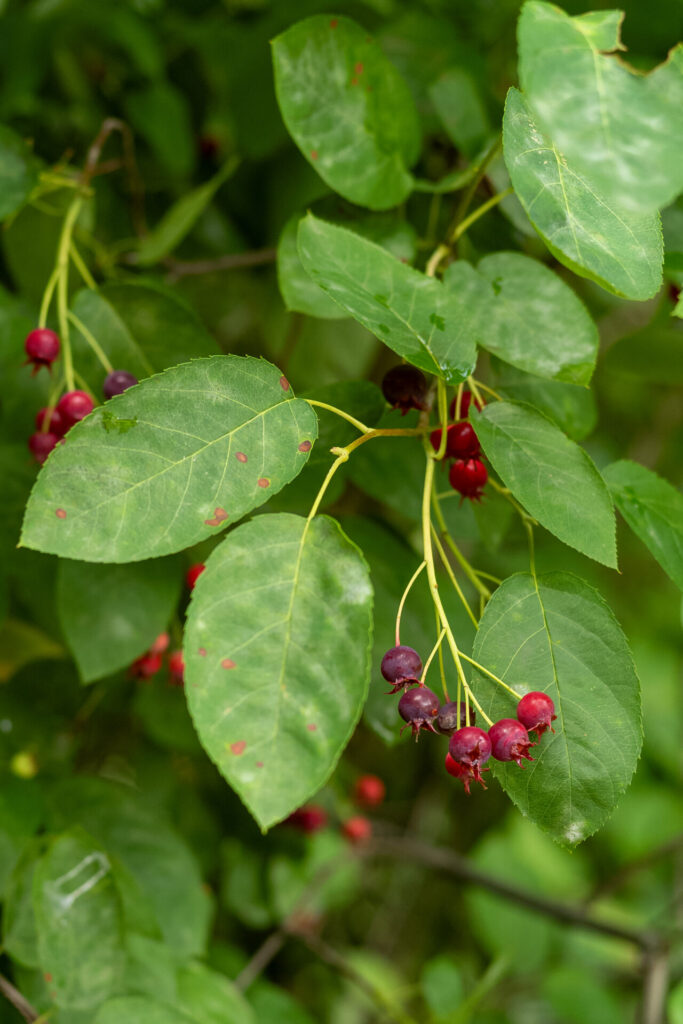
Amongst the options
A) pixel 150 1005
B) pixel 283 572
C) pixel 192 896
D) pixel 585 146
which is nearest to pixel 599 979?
pixel 192 896

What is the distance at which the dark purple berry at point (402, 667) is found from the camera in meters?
0.57

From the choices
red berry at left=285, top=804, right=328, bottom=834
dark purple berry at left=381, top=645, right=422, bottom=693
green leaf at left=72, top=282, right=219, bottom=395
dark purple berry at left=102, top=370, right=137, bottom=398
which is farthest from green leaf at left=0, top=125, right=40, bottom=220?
red berry at left=285, top=804, right=328, bottom=834

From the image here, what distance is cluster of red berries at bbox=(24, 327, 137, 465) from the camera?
731mm

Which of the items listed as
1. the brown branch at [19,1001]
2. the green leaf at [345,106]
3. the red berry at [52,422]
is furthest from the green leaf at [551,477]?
the brown branch at [19,1001]

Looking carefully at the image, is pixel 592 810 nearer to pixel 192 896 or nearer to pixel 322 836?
pixel 192 896

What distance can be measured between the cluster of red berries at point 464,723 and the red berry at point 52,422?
40 centimetres

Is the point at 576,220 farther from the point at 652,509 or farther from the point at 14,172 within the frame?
the point at 14,172

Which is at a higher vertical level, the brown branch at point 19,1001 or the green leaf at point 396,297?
the green leaf at point 396,297

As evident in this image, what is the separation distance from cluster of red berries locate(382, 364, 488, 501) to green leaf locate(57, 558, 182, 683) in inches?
12.2

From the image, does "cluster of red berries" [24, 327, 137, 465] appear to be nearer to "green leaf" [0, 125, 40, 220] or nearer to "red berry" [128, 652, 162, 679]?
"green leaf" [0, 125, 40, 220]

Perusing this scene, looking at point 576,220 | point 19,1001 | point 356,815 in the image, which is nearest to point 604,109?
point 576,220

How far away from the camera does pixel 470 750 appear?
0.53 m

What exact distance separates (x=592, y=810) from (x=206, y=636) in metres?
0.31

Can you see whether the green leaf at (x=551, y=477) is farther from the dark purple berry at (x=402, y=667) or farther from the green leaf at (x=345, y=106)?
the green leaf at (x=345, y=106)
